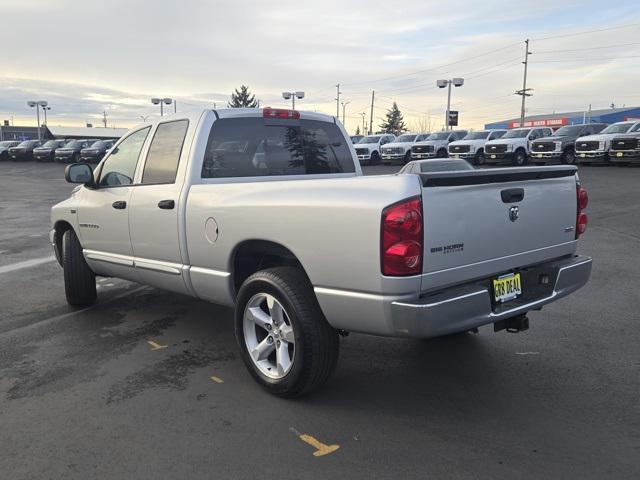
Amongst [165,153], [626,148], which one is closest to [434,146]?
[626,148]

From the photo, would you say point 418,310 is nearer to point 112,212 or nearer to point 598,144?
point 112,212

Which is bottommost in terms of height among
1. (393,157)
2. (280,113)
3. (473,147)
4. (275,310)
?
(275,310)

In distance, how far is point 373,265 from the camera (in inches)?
119

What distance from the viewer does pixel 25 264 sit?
7.95 metres

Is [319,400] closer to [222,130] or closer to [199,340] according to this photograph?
[199,340]

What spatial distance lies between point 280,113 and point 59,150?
39.6 m

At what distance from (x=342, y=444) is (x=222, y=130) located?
255cm

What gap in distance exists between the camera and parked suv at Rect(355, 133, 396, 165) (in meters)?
33.6

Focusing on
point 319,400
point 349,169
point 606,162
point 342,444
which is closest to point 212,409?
point 319,400

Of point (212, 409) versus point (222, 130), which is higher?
point (222, 130)

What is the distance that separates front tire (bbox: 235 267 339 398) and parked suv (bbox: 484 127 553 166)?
80.1 ft

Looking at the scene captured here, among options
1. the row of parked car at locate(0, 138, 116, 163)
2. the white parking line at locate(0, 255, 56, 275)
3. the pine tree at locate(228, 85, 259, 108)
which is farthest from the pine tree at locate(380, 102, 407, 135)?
the white parking line at locate(0, 255, 56, 275)

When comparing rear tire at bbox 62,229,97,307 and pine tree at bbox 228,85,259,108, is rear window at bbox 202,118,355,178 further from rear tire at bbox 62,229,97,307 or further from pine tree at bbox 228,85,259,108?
pine tree at bbox 228,85,259,108

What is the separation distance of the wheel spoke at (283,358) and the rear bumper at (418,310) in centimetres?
48
